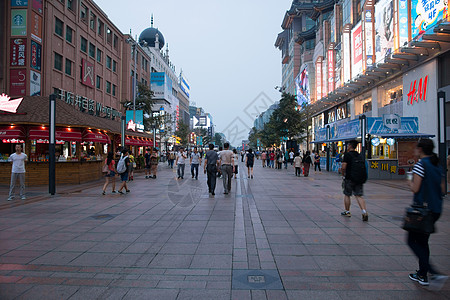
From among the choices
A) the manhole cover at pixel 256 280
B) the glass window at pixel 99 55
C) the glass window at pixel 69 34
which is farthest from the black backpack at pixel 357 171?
the glass window at pixel 99 55

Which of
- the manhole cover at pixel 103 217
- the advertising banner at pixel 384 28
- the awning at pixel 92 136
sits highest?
the advertising banner at pixel 384 28

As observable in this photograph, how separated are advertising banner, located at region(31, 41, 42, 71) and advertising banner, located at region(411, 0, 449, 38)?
27020mm

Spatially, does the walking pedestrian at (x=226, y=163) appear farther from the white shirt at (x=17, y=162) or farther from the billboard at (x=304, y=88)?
the billboard at (x=304, y=88)

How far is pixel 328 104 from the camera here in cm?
3947

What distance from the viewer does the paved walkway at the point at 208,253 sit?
3695 mm

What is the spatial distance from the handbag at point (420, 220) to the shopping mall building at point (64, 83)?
1527cm

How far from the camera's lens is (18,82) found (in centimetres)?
2412

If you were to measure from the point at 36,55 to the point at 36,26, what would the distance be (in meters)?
2.25

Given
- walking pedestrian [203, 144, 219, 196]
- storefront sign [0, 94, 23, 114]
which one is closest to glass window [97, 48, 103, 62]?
storefront sign [0, 94, 23, 114]

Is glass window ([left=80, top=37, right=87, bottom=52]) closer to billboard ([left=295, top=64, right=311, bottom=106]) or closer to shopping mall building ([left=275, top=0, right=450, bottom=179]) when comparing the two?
shopping mall building ([left=275, top=0, right=450, bottom=179])

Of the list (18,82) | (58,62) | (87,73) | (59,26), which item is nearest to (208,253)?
(18,82)

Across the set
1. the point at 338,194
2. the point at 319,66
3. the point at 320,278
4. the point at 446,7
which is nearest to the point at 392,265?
the point at 320,278

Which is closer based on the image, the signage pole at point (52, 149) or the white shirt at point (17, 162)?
the white shirt at point (17, 162)

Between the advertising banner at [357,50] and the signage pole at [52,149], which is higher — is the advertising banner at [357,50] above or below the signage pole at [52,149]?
above
